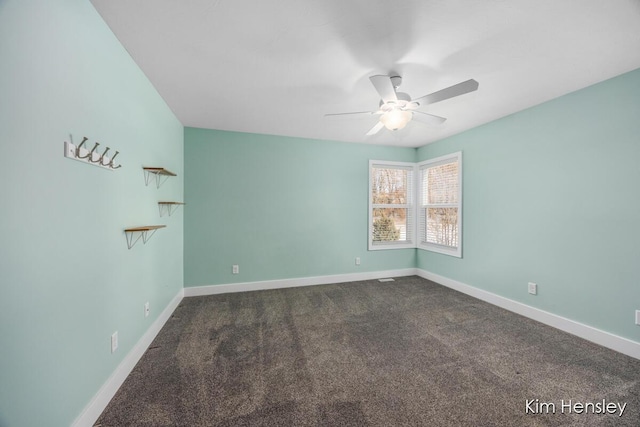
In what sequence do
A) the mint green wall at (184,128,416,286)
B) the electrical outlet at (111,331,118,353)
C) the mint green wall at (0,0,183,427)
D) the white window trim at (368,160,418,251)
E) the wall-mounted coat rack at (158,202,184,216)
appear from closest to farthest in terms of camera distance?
the mint green wall at (0,0,183,427)
the electrical outlet at (111,331,118,353)
the wall-mounted coat rack at (158,202,184,216)
the mint green wall at (184,128,416,286)
the white window trim at (368,160,418,251)

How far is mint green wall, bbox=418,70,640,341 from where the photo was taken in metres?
2.16

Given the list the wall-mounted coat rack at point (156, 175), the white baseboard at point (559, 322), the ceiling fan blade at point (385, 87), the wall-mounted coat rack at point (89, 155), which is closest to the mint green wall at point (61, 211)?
the wall-mounted coat rack at point (89, 155)

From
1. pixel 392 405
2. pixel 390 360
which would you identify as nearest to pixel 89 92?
pixel 392 405

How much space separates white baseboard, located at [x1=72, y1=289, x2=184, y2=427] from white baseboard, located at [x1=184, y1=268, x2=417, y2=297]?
3.11 ft

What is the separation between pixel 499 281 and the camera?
3217mm

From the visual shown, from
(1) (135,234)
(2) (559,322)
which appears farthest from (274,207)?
(2) (559,322)

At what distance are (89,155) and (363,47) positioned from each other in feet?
6.01

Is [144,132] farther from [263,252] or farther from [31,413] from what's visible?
[263,252]

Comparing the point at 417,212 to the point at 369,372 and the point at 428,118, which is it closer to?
the point at 428,118

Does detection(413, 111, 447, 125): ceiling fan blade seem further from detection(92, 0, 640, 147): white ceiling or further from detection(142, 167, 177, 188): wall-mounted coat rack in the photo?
detection(142, 167, 177, 188): wall-mounted coat rack

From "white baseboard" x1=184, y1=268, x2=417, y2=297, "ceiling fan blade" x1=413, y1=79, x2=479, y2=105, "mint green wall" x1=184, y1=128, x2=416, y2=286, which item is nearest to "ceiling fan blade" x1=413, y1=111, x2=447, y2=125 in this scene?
"ceiling fan blade" x1=413, y1=79, x2=479, y2=105

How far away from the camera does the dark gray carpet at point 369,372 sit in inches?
59.8

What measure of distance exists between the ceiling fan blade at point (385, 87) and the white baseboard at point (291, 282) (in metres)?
2.91

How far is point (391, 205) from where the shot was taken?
15.1 ft
